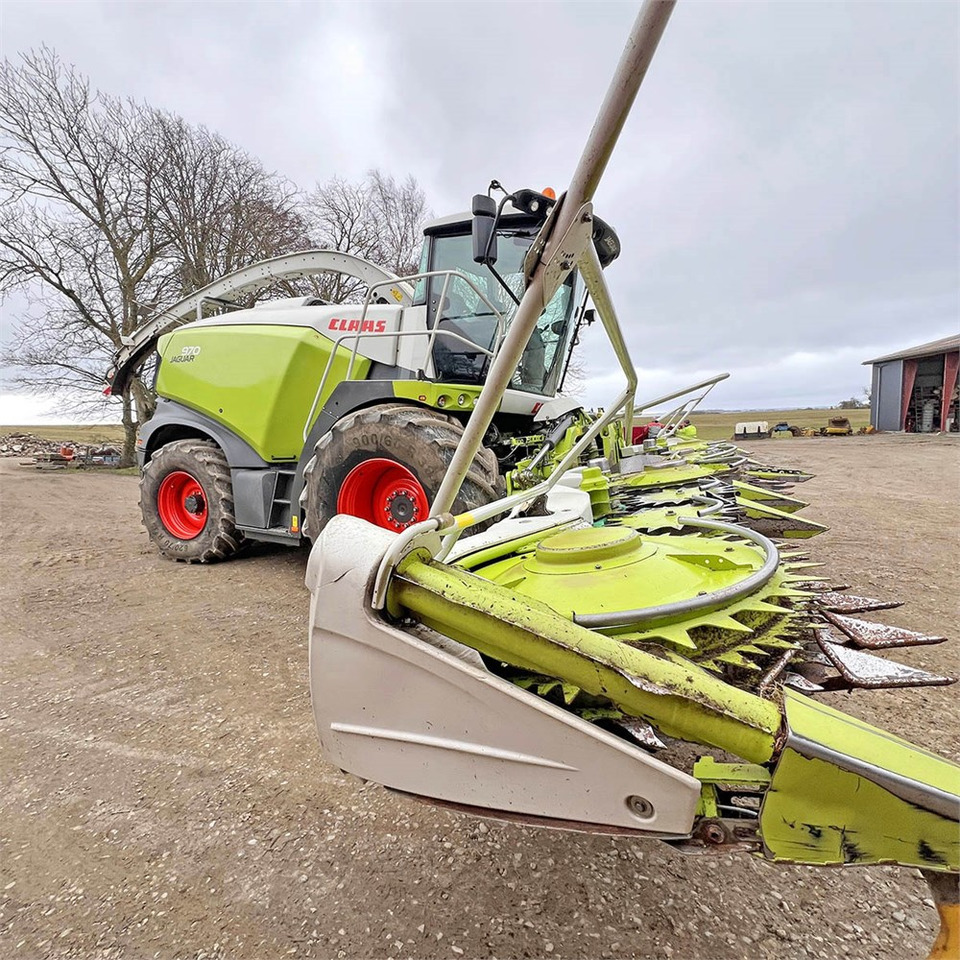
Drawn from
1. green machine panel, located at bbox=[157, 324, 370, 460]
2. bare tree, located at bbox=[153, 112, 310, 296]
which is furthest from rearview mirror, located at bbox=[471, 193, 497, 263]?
bare tree, located at bbox=[153, 112, 310, 296]

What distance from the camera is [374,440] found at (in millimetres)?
3312

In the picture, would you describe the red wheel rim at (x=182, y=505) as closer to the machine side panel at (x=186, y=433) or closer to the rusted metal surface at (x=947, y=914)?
the machine side panel at (x=186, y=433)

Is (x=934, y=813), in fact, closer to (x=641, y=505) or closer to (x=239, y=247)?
(x=641, y=505)

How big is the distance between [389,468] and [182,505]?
2.83m

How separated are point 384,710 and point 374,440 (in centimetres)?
227

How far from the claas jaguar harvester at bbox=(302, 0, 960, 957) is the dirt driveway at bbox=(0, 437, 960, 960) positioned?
1.41 feet

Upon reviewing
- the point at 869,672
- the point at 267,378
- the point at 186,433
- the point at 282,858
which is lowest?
the point at 282,858

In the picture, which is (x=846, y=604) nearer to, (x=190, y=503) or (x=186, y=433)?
(x=190, y=503)

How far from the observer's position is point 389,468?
11.5 feet

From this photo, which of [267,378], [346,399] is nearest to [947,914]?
[346,399]

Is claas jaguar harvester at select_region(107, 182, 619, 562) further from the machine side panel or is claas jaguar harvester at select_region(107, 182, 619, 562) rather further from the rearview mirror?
the rearview mirror

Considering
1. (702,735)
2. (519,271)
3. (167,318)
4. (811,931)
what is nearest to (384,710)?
(702,735)

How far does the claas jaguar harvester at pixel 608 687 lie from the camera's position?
0.91 meters

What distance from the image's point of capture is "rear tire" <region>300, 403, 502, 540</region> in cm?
312
